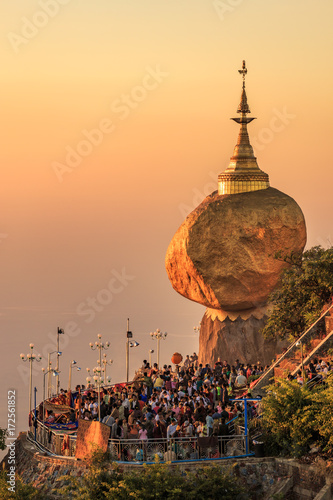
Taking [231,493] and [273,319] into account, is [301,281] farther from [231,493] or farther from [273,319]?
[231,493]

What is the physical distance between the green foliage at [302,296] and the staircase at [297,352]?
135 cm

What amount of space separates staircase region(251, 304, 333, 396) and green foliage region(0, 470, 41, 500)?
854cm

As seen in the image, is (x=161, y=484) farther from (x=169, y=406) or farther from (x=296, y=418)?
(x=169, y=406)

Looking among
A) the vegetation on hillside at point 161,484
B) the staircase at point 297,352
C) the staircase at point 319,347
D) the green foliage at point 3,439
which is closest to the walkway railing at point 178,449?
the vegetation on hillside at point 161,484

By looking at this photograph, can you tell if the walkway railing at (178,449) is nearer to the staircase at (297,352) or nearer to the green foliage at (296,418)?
the green foliage at (296,418)

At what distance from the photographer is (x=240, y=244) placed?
48.8 metres

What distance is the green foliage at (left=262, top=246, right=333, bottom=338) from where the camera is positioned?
135 feet

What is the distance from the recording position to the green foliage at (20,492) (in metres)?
30.1

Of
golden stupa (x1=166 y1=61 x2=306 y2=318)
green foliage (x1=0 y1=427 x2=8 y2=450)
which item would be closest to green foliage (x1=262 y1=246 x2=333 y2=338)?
golden stupa (x1=166 y1=61 x2=306 y2=318)

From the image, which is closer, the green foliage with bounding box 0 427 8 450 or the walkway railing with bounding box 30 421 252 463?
the walkway railing with bounding box 30 421 252 463

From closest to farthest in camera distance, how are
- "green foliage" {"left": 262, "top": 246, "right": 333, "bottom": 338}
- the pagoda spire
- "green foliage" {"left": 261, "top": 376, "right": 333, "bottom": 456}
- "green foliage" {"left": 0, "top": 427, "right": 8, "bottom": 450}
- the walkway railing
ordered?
1. "green foliage" {"left": 261, "top": 376, "right": 333, "bottom": 456}
2. the walkway railing
3. "green foliage" {"left": 0, "top": 427, "right": 8, "bottom": 450}
4. "green foliage" {"left": 262, "top": 246, "right": 333, "bottom": 338}
5. the pagoda spire

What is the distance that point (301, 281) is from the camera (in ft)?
137

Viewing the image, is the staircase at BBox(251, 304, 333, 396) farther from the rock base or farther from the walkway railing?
the rock base

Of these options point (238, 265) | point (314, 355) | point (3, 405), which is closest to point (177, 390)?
point (314, 355)
